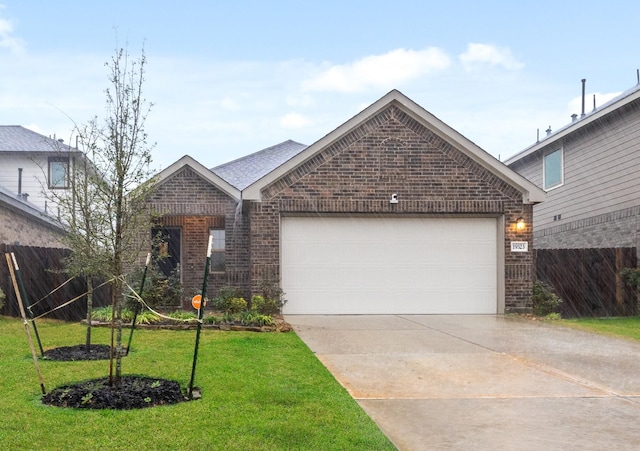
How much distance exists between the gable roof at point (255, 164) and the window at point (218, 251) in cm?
155

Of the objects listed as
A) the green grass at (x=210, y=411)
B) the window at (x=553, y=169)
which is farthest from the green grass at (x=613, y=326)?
the window at (x=553, y=169)

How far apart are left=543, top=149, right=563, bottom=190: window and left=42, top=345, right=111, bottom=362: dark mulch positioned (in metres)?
17.0

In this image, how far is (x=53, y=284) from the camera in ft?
49.1

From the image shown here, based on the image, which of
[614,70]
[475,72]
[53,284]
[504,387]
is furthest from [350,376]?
[614,70]

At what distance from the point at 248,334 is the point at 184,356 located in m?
2.64

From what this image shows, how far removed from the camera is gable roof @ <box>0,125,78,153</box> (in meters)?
25.7

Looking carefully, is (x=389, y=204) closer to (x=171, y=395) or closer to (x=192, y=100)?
(x=192, y=100)

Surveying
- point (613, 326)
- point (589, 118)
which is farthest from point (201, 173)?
point (589, 118)

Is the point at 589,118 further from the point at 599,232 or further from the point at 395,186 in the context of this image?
the point at 395,186

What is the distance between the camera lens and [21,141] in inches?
1053

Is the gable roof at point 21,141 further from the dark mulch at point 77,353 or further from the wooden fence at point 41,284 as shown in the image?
the dark mulch at point 77,353

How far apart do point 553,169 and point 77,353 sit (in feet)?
58.9

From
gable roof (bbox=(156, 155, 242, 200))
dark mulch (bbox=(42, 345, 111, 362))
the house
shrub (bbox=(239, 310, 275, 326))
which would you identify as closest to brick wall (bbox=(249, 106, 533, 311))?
the house

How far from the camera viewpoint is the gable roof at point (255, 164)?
19.9 m
